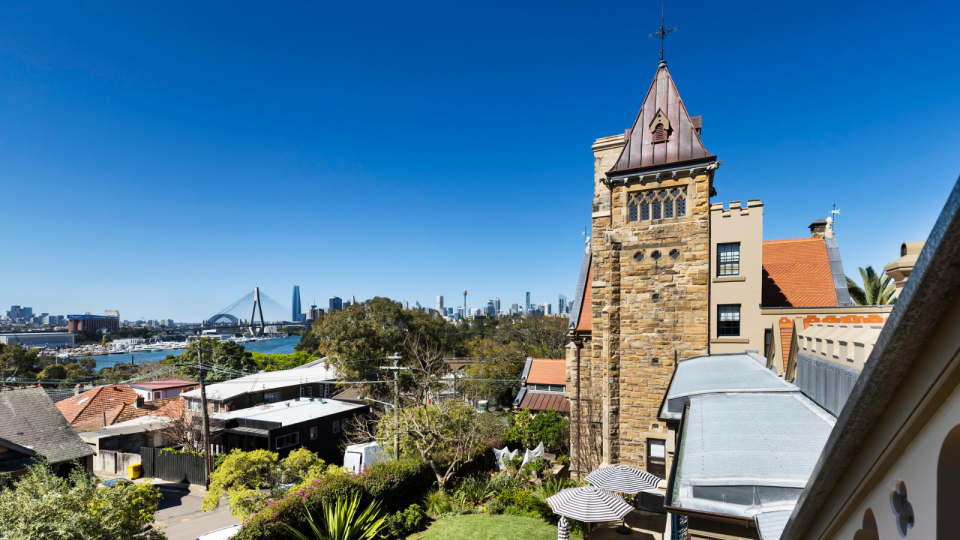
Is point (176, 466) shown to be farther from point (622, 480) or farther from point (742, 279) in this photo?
point (742, 279)

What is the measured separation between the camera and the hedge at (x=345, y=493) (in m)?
10.1

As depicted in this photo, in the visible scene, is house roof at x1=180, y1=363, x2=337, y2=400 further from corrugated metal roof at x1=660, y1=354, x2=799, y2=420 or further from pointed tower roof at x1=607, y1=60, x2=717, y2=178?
corrugated metal roof at x1=660, y1=354, x2=799, y2=420

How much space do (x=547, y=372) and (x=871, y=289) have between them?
15.4m

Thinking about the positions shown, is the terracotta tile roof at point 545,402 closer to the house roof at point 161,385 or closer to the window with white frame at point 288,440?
the window with white frame at point 288,440

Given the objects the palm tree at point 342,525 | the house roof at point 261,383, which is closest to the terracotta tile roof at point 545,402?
the palm tree at point 342,525

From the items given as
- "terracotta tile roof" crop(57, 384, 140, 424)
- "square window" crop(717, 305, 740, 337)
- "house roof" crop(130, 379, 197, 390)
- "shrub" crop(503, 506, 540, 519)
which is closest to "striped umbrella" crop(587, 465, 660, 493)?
"shrub" crop(503, 506, 540, 519)

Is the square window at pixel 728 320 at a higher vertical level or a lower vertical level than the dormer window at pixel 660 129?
lower

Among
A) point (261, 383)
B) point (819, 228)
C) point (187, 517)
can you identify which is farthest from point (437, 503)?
point (261, 383)

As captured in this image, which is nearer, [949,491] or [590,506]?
[949,491]

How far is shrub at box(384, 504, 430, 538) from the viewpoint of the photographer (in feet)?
38.7

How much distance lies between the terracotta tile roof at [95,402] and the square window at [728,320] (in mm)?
34414

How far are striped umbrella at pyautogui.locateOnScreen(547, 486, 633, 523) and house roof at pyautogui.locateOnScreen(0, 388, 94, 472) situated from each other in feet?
57.4

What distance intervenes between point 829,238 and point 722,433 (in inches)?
522

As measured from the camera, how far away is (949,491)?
92 cm
